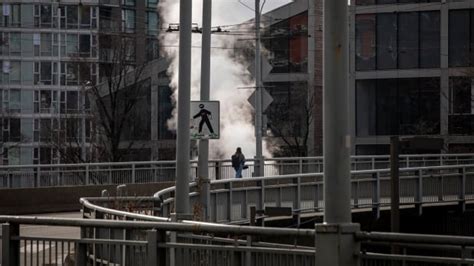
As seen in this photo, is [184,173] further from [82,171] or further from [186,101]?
[82,171]

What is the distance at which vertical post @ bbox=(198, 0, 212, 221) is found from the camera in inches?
730

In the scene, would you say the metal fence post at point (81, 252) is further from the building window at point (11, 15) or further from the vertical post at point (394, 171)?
the building window at point (11, 15)

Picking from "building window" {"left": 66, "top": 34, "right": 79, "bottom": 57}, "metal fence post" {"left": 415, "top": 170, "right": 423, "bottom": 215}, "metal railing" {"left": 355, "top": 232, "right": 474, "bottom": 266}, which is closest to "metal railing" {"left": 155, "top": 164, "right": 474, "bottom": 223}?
"metal fence post" {"left": 415, "top": 170, "right": 423, "bottom": 215}

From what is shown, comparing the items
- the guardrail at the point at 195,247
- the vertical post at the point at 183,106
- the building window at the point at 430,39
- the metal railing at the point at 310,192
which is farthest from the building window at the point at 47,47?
the guardrail at the point at 195,247

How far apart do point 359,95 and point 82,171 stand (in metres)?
33.9

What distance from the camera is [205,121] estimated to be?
18.5m

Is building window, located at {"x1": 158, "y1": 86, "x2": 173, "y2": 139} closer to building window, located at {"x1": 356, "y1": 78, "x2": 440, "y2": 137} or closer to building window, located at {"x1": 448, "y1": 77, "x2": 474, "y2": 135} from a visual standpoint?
building window, located at {"x1": 356, "y1": 78, "x2": 440, "y2": 137}

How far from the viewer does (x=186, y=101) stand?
50.3ft

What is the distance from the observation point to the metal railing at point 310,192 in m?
24.0

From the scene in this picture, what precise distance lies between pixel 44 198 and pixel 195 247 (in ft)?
77.0

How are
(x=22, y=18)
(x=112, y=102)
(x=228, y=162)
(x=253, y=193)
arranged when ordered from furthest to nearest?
(x=22, y=18) < (x=112, y=102) < (x=228, y=162) < (x=253, y=193)

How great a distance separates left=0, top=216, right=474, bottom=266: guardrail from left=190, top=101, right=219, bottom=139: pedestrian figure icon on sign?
6.67 m

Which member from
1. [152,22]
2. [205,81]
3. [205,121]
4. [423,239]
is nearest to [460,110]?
[152,22]

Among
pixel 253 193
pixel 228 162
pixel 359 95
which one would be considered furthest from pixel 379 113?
pixel 253 193
